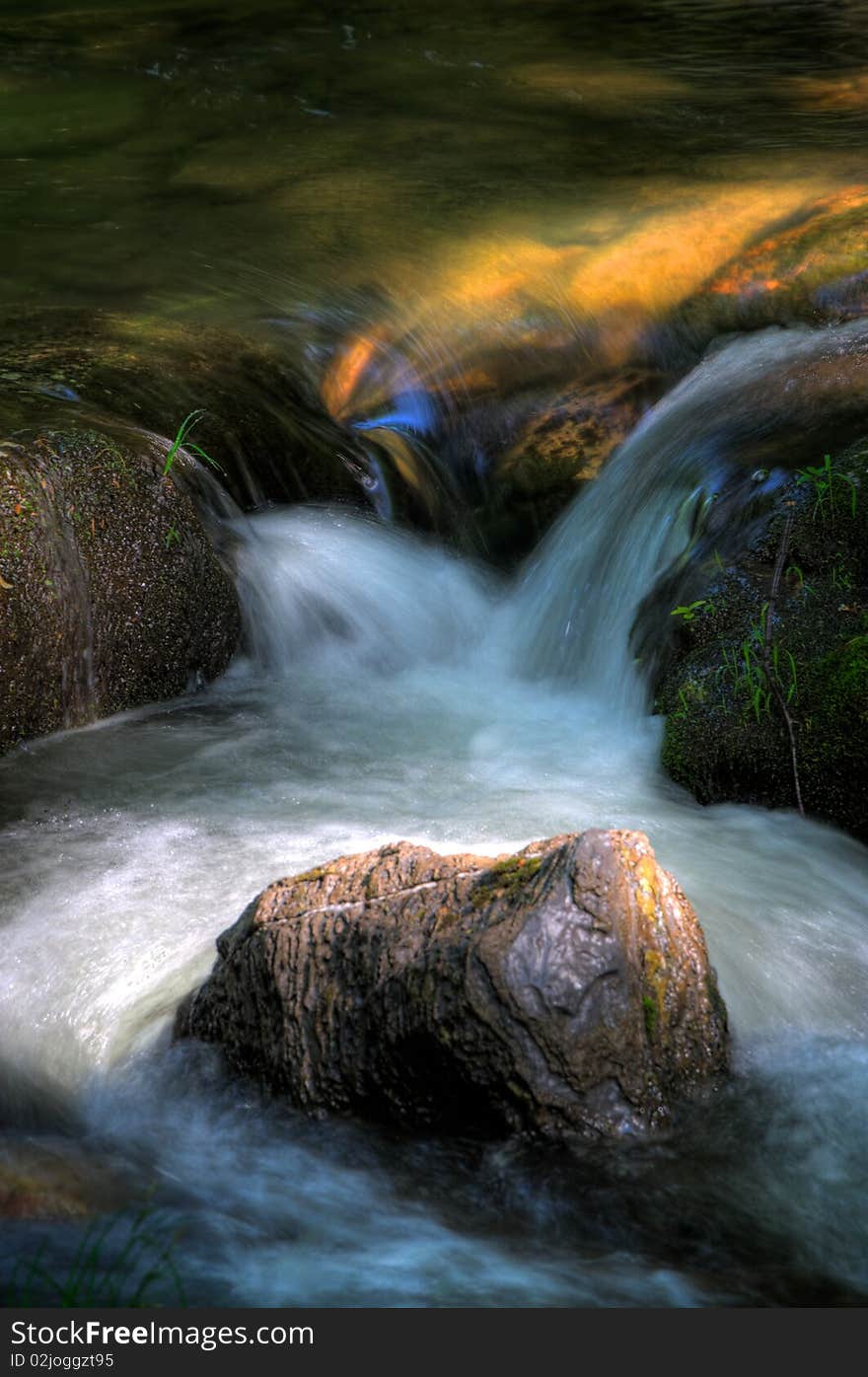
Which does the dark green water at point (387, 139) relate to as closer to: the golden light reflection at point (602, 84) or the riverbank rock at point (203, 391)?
the golden light reflection at point (602, 84)

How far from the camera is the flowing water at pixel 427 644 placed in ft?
9.62

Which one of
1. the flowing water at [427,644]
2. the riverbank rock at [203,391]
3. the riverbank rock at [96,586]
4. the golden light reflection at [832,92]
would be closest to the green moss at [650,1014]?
the flowing water at [427,644]

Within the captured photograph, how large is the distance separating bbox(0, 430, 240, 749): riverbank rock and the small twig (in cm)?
228

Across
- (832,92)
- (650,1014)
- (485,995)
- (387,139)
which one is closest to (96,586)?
Result: (485,995)

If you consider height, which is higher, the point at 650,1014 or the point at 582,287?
the point at 582,287

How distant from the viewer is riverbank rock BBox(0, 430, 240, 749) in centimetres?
510

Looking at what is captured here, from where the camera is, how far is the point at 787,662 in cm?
477

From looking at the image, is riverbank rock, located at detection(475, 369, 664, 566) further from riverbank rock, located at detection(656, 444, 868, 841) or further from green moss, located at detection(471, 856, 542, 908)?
green moss, located at detection(471, 856, 542, 908)

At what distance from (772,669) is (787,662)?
5 centimetres

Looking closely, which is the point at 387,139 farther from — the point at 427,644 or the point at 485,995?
the point at 485,995

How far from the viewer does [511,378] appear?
7695 millimetres

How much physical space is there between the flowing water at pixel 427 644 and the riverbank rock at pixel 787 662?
0.15 metres

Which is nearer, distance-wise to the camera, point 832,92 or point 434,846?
point 434,846

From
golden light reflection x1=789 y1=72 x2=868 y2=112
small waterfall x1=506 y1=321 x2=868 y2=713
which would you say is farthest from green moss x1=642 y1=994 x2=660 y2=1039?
golden light reflection x1=789 y1=72 x2=868 y2=112
